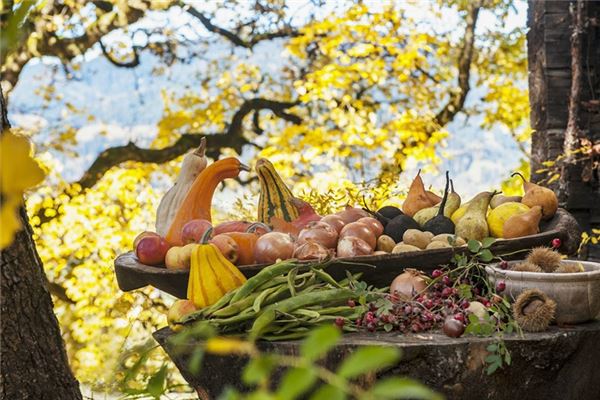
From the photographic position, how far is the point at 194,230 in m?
2.38

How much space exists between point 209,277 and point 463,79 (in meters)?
5.35

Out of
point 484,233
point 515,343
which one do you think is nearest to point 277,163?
point 484,233

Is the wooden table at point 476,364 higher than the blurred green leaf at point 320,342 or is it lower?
lower

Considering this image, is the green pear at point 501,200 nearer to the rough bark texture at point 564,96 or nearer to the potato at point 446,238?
the potato at point 446,238

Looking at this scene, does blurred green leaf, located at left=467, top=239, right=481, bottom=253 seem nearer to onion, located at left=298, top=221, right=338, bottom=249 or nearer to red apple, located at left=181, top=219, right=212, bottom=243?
onion, located at left=298, top=221, right=338, bottom=249

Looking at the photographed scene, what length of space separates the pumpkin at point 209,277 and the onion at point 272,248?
15 centimetres

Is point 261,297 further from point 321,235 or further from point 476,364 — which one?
point 476,364

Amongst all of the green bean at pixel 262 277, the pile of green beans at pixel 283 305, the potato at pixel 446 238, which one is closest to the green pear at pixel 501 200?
the potato at pixel 446 238

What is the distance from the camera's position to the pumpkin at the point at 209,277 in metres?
2.05

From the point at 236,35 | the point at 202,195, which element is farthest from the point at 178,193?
the point at 236,35

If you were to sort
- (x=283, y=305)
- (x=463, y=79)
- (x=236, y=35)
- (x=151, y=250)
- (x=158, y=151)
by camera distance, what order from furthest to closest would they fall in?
(x=236, y=35), (x=463, y=79), (x=158, y=151), (x=151, y=250), (x=283, y=305)

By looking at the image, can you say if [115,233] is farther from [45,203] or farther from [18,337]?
[18,337]

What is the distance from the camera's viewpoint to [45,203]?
19.5 feet

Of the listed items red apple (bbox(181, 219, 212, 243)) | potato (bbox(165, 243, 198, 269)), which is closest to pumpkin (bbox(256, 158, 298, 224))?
red apple (bbox(181, 219, 212, 243))
